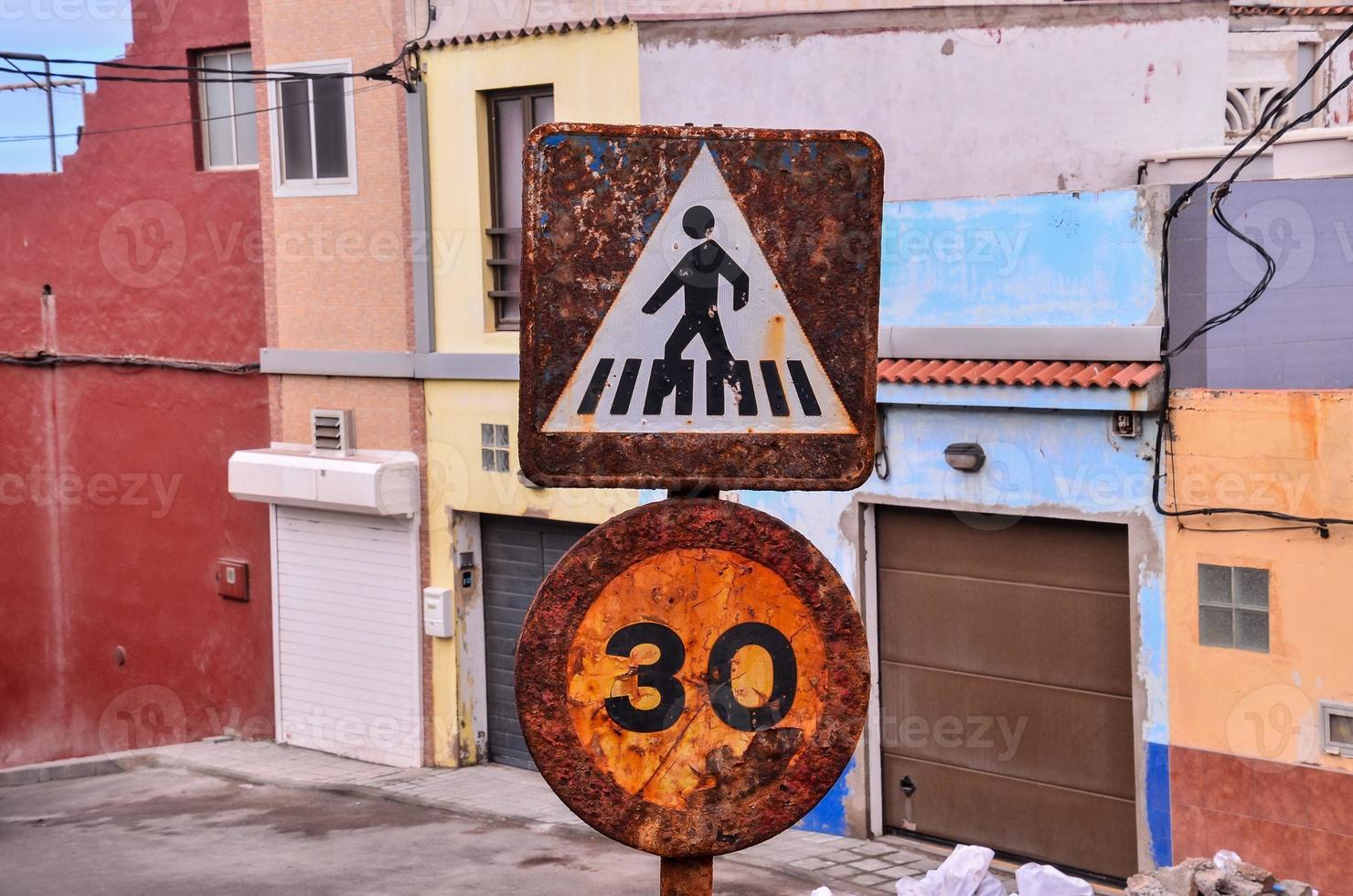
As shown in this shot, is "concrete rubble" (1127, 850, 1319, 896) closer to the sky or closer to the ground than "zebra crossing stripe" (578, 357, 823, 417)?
closer to the ground

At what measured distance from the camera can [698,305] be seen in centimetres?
300

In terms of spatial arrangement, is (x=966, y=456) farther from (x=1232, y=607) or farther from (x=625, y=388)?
(x=625, y=388)

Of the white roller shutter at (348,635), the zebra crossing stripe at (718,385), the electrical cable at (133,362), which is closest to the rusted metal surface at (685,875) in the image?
the zebra crossing stripe at (718,385)

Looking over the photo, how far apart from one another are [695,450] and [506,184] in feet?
40.8

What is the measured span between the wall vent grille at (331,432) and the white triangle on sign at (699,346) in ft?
44.9

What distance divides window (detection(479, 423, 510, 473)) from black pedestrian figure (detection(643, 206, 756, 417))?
39.4ft

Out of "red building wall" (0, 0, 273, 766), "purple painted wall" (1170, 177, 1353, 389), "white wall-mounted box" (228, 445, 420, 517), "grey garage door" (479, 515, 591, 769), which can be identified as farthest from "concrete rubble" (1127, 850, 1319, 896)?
"red building wall" (0, 0, 273, 766)

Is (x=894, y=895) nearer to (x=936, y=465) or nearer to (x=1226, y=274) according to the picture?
(x=936, y=465)

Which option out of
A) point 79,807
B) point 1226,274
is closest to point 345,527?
point 79,807

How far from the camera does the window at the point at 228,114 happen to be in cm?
1723

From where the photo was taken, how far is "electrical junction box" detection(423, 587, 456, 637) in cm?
1551

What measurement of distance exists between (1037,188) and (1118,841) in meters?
5.75

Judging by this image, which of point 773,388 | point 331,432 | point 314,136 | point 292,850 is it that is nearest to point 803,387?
point 773,388

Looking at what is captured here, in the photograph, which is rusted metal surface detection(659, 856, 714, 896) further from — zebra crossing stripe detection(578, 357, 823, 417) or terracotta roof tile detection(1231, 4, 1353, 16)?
terracotta roof tile detection(1231, 4, 1353, 16)
